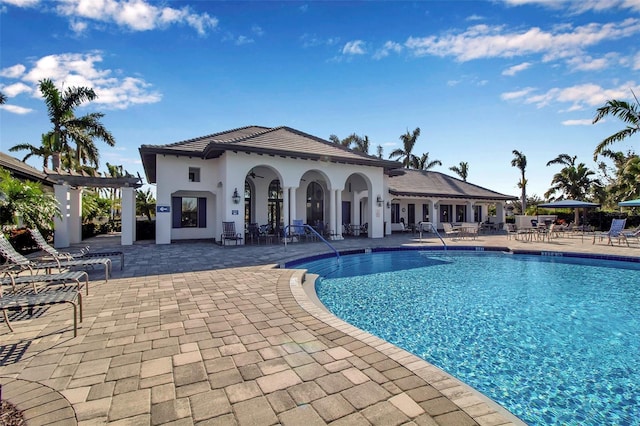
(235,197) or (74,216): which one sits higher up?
(235,197)

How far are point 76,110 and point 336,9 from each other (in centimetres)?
1808

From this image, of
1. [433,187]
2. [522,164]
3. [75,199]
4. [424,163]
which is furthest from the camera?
[424,163]

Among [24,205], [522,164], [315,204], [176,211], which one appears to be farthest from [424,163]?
[24,205]

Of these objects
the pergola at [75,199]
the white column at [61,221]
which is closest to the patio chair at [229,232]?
the pergola at [75,199]

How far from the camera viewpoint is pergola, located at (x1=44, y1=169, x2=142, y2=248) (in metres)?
13.0

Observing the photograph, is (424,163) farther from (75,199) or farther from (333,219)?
(75,199)

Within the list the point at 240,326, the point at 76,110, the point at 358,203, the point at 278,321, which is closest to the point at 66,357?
the point at 240,326

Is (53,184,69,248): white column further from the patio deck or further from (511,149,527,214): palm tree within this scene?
(511,149,527,214): palm tree

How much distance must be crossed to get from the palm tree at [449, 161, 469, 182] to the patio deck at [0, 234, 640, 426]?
4278 cm

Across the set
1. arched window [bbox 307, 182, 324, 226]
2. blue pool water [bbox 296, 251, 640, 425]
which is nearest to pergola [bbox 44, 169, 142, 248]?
arched window [bbox 307, 182, 324, 226]

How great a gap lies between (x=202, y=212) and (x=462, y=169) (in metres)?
37.3

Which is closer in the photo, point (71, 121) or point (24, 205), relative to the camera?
point (24, 205)

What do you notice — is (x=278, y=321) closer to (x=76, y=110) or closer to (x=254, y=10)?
(x=254, y=10)

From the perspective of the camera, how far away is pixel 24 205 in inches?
399
